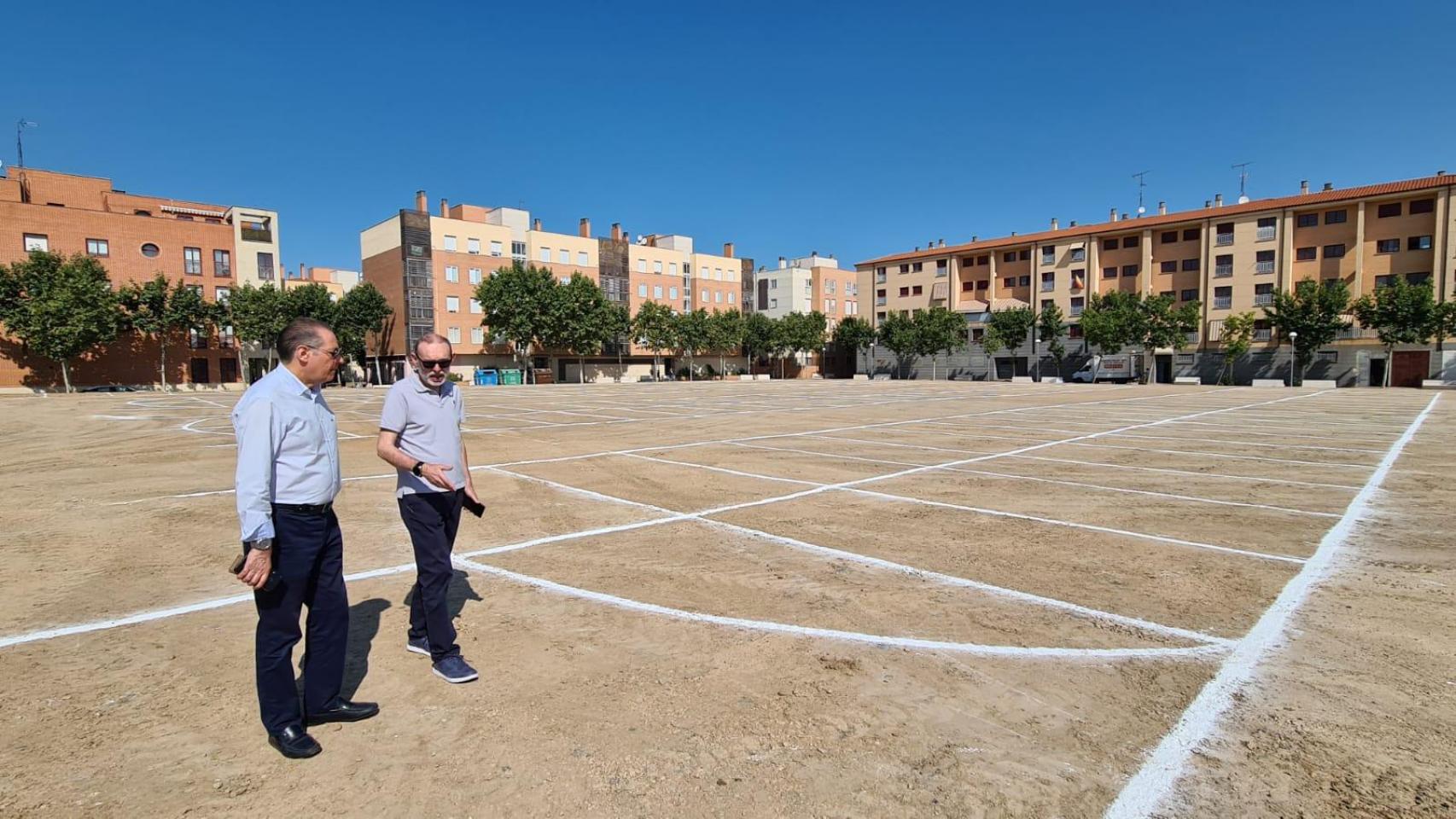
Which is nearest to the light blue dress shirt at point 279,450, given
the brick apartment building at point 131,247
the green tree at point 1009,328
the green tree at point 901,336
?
the brick apartment building at point 131,247

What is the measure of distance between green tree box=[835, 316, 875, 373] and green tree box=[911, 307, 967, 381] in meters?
7.76

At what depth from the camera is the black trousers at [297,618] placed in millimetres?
2994

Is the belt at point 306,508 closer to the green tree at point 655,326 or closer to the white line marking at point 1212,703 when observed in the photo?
the white line marking at point 1212,703

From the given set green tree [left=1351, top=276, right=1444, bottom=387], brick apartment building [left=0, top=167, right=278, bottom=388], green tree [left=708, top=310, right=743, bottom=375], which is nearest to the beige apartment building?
green tree [left=1351, top=276, right=1444, bottom=387]

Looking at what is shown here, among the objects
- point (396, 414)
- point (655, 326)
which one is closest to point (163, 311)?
point (655, 326)

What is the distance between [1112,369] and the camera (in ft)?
215

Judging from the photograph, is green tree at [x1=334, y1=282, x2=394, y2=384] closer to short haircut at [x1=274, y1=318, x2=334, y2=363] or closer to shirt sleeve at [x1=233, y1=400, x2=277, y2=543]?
short haircut at [x1=274, y1=318, x2=334, y2=363]

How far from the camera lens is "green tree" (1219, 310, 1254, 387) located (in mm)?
57812

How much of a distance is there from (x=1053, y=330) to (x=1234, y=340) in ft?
46.4

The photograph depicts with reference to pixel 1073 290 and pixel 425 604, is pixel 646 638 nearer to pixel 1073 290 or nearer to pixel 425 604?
pixel 425 604

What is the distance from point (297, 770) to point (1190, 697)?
13.5 ft

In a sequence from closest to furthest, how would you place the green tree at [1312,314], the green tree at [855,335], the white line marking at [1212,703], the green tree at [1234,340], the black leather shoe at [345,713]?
the white line marking at [1212,703] → the black leather shoe at [345,713] → the green tree at [1312,314] → the green tree at [1234,340] → the green tree at [855,335]

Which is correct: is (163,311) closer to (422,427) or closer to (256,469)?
(422,427)

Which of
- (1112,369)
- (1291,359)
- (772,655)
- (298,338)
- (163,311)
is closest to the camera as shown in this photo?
(298,338)
